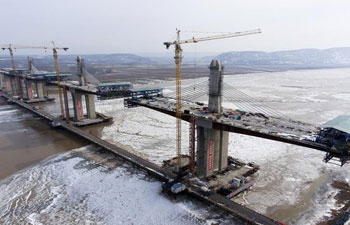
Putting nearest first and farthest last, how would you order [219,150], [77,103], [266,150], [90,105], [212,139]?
[212,139]
[219,150]
[266,150]
[77,103]
[90,105]

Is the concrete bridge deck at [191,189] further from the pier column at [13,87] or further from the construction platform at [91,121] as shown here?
the pier column at [13,87]

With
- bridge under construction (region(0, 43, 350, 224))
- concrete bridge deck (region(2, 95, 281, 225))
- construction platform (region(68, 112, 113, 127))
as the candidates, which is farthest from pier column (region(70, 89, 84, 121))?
bridge under construction (region(0, 43, 350, 224))

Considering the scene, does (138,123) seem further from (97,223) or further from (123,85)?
(97,223)

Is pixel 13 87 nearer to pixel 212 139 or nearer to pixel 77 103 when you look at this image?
pixel 77 103

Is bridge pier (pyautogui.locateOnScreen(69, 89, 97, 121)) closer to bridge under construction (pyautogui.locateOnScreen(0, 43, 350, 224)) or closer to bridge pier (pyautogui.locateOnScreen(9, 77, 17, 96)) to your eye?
bridge under construction (pyautogui.locateOnScreen(0, 43, 350, 224))

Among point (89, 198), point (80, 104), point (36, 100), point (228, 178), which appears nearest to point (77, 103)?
point (80, 104)

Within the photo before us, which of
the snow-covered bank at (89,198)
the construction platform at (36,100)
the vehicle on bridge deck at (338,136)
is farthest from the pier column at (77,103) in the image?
the vehicle on bridge deck at (338,136)
